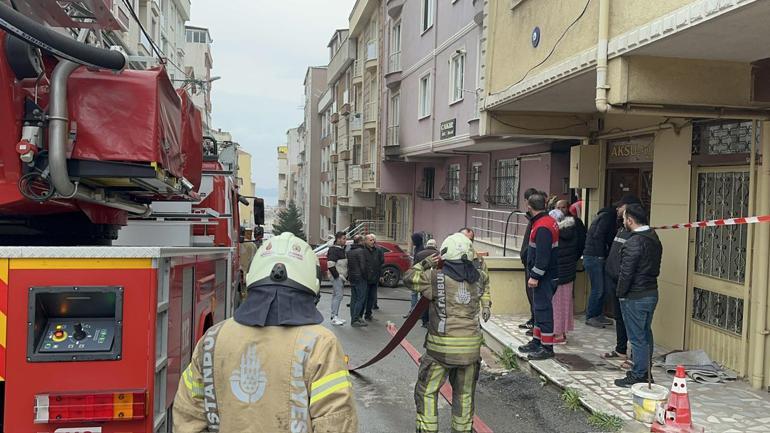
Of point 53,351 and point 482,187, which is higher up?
point 482,187

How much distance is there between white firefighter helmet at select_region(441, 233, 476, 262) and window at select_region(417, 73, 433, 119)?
14.2m

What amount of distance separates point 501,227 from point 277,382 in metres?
13.5

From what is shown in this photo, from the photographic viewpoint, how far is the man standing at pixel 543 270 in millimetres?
7402

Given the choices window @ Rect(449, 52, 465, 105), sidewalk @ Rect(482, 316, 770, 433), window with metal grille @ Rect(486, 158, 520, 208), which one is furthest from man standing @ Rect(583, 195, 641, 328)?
window @ Rect(449, 52, 465, 105)

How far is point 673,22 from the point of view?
200 inches

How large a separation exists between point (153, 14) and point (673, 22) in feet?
103

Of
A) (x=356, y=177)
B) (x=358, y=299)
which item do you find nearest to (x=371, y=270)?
(x=358, y=299)

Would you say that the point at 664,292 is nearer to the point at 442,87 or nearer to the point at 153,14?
the point at 442,87

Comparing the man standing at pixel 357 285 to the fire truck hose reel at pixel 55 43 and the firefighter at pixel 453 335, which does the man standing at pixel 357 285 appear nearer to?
the firefighter at pixel 453 335

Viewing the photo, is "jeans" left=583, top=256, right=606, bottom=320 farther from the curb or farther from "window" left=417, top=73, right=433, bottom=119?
"window" left=417, top=73, right=433, bottom=119

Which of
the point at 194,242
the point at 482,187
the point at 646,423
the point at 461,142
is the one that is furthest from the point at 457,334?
the point at 482,187

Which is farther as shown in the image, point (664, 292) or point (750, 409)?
point (664, 292)

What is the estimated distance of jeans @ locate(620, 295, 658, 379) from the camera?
635 cm

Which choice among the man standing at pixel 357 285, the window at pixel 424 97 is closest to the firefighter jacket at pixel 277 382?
the man standing at pixel 357 285
